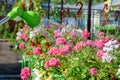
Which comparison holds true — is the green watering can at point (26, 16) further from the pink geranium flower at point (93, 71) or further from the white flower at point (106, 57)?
the white flower at point (106, 57)

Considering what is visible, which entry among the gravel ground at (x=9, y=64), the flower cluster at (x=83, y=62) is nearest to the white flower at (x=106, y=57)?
the flower cluster at (x=83, y=62)

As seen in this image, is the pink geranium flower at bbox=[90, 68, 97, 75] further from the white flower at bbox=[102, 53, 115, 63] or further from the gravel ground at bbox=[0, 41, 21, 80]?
the gravel ground at bbox=[0, 41, 21, 80]

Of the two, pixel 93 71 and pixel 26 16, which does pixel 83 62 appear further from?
pixel 26 16

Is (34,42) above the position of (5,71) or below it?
above

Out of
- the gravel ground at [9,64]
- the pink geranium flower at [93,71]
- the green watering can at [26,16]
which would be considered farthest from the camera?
the gravel ground at [9,64]

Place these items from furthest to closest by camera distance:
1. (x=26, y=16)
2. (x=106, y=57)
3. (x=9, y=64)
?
(x=9, y=64) → (x=106, y=57) → (x=26, y=16)

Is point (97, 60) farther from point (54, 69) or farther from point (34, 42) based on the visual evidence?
point (34, 42)

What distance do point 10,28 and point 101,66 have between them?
1659 centimetres

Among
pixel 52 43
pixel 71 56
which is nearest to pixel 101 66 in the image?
pixel 71 56

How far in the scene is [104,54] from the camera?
9.68 ft

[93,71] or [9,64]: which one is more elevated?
[93,71]

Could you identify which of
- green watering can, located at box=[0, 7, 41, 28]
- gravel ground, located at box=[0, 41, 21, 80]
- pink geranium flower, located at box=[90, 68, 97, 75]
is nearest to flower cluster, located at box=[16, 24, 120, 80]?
pink geranium flower, located at box=[90, 68, 97, 75]

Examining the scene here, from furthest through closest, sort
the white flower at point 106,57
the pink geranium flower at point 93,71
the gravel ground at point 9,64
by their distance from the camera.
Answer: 1. the gravel ground at point 9,64
2. the white flower at point 106,57
3. the pink geranium flower at point 93,71

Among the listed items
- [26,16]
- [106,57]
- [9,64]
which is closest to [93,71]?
[106,57]
